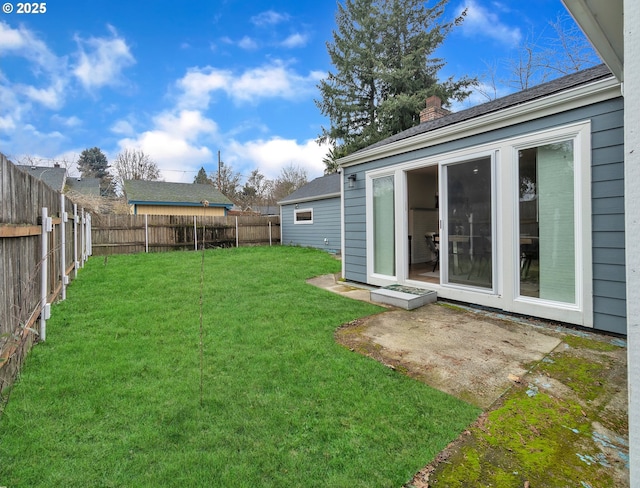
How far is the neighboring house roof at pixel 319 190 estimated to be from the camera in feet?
40.8

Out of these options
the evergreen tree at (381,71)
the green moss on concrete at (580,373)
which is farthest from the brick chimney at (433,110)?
the evergreen tree at (381,71)

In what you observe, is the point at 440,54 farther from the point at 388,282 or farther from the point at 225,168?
the point at 225,168

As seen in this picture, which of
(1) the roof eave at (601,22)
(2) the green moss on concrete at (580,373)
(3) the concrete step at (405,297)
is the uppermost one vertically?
(1) the roof eave at (601,22)

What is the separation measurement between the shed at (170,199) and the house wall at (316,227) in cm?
487

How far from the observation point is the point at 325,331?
3566 millimetres

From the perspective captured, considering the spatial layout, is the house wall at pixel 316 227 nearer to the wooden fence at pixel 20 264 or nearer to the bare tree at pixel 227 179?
the wooden fence at pixel 20 264

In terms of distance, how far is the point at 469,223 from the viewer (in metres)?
4.42

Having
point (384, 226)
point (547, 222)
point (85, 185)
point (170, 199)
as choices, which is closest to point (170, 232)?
point (170, 199)

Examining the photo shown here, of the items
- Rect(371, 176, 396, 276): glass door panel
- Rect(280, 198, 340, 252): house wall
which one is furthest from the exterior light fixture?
Rect(280, 198, 340, 252): house wall

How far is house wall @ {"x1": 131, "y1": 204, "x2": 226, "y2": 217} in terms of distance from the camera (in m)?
17.1

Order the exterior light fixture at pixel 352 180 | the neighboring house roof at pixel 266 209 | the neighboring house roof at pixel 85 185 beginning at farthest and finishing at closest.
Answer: the neighboring house roof at pixel 266 209 < the neighboring house roof at pixel 85 185 < the exterior light fixture at pixel 352 180

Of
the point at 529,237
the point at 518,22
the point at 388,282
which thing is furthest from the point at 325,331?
the point at 518,22

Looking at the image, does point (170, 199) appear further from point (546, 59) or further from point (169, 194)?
point (546, 59)

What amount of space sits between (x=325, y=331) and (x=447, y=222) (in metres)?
2.51
